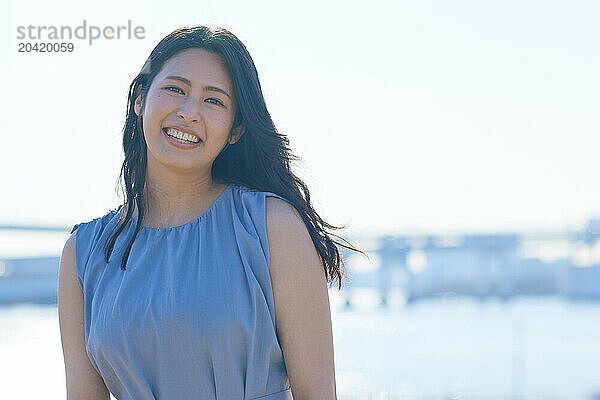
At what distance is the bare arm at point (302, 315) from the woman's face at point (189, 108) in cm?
22

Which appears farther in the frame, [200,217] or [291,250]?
[200,217]

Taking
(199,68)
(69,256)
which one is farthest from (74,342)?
(199,68)

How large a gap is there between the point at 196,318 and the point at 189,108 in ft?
1.17

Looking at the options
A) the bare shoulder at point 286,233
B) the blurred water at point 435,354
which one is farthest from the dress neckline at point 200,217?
the blurred water at point 435,354

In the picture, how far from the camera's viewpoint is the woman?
1461mm

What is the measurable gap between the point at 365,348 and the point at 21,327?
4.03 m

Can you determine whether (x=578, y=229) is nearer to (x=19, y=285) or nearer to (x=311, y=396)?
(x=19, y=285)

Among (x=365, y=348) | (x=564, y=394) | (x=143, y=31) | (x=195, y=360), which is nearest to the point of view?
(x=195, y=360)

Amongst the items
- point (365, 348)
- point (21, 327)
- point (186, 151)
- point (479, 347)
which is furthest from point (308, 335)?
point (21, 327)

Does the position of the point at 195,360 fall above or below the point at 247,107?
below

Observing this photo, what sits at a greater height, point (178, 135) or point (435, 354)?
point (178, 135)

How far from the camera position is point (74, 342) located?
1.62 meters

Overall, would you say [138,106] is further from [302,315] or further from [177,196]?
[302,315]

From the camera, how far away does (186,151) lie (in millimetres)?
1523
